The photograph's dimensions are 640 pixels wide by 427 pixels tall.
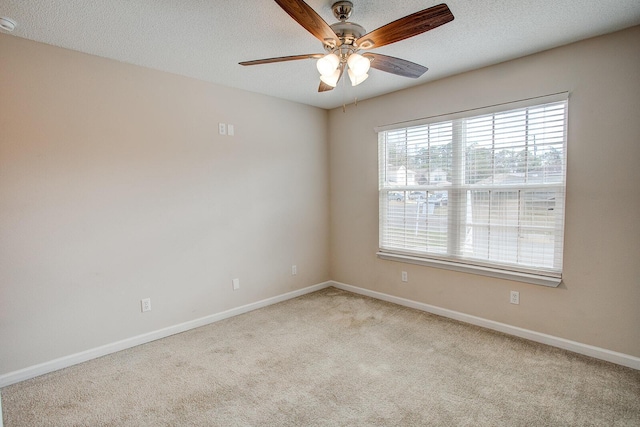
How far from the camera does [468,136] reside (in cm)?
323

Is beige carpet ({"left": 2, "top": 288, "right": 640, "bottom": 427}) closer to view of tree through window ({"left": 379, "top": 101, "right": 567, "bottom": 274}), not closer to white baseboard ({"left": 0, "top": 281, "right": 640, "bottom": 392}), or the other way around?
white baseboard ({"left": 0, "top": 281, "right": 640, "bottom": 392})

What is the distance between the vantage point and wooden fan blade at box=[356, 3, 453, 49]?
154 centimetres

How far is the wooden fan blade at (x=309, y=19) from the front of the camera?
149 centimetres

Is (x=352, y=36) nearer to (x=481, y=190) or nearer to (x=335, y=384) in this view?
(x=481, y=190)

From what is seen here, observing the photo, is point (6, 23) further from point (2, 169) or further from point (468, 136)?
point (468, 136)

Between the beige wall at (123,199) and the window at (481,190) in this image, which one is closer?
the beige wall at (123,199)

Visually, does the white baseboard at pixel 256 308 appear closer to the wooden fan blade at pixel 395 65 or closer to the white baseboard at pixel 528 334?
the white baseboard at pixel 528 334

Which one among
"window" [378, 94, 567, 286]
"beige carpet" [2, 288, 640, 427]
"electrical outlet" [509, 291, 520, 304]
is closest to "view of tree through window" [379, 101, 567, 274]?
"window" [378, 94, 567, 286]

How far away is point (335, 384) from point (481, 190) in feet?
7.21

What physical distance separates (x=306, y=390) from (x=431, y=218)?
2193 millimetres

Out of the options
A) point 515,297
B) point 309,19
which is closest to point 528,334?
point 515,297

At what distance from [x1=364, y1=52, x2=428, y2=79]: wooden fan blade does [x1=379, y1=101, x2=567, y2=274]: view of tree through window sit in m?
1.19

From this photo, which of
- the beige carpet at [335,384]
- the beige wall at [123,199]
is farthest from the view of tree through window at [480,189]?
the beige wall at [123,199]

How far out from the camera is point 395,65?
220 cm
